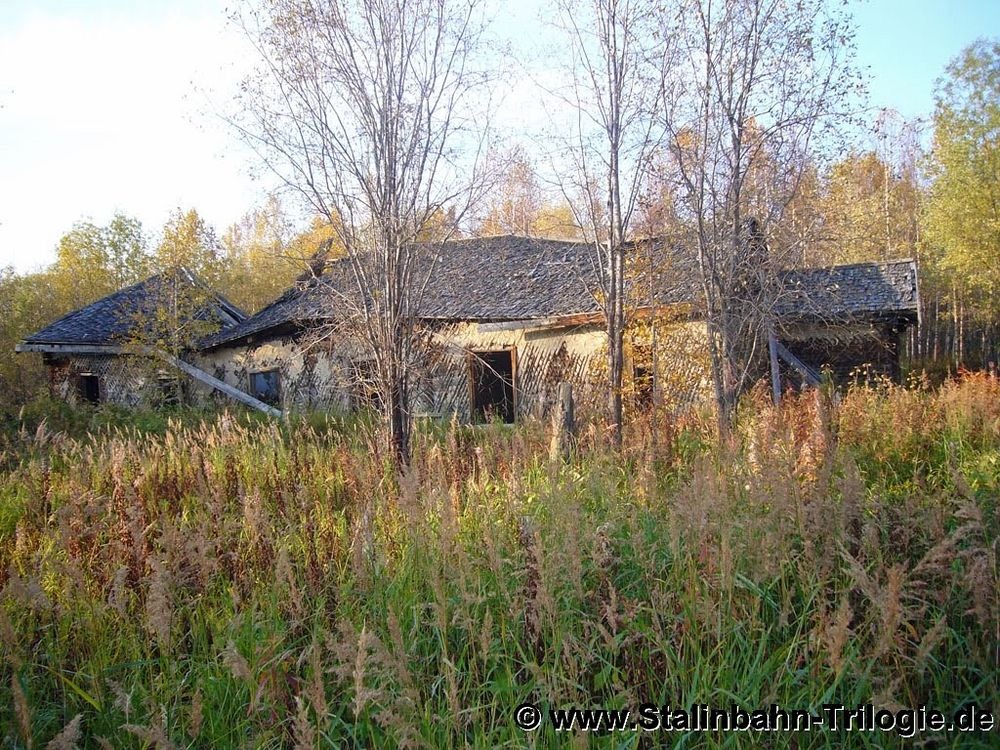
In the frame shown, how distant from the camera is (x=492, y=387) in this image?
55.2 ft

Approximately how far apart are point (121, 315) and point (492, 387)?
1254cm

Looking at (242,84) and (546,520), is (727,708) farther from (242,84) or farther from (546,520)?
(242,84)

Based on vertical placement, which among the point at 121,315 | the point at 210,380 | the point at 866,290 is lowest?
the point at 210,380

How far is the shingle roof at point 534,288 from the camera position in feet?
43.7

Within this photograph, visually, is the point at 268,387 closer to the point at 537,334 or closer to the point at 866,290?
the point at 537,334

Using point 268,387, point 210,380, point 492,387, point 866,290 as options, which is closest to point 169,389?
point 210,380

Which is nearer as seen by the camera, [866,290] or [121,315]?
[866,290]

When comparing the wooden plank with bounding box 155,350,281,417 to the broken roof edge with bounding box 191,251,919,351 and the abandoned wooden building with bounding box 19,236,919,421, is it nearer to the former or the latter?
the abandoned wooden building with bounding box 19,236,919,421

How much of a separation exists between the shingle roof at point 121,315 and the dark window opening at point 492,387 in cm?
884

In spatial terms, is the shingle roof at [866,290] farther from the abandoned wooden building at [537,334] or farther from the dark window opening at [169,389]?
the dark window opening at [169,389]

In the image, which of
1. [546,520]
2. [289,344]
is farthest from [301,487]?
[289,344]

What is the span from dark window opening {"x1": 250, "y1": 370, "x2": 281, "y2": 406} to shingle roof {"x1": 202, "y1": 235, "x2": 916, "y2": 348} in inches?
47.1

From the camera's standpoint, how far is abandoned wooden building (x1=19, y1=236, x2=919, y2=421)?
10617 mm

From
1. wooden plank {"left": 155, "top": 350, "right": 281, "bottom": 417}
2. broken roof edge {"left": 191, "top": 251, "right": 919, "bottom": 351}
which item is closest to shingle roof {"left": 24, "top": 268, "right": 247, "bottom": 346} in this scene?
wooden plank {"left": 155, "top": 350, "right": 281, "bottom": 417}
